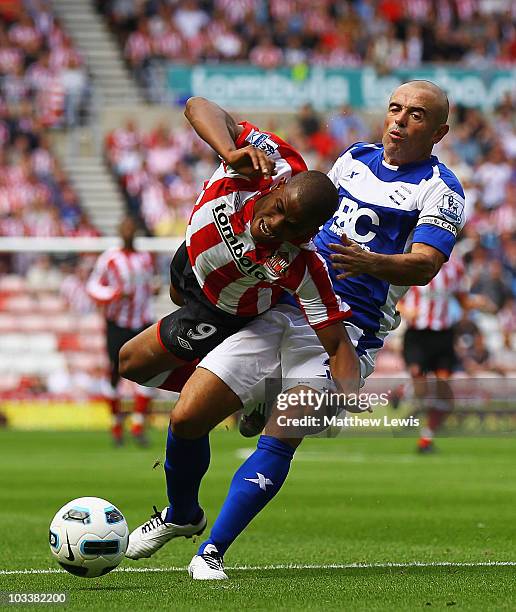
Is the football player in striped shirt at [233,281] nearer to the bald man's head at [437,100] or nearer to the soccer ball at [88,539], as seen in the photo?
the soccer ball at [88,539]

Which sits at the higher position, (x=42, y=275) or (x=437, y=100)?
(x=437, y=100)

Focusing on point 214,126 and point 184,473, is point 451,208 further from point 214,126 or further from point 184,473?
point 184,473

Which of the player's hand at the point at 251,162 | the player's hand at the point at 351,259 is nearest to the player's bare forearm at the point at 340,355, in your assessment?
the player's hand at the point at 351,259

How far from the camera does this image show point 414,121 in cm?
668

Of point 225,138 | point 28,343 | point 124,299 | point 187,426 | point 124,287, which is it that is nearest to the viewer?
point 225,138

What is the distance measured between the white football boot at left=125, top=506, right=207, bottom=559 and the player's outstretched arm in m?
1.90

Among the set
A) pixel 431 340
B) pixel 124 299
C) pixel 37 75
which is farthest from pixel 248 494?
pixel 37 75

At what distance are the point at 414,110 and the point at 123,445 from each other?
965cm

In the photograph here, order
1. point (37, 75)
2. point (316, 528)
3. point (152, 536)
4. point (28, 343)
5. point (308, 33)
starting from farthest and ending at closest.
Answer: point (308, 33)
point (37, 75)
point (28, 343)
point (316, 528)
point (152, 536)

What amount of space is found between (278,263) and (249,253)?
15cm

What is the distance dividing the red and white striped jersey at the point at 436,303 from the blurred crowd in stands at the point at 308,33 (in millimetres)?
10854

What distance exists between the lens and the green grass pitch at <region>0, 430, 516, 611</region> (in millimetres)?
5695

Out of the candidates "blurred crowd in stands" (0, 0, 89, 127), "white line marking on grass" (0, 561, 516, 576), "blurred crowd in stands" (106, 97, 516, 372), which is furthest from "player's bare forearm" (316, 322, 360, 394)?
"blurred crowd in stands" (0, 0, 89, 127)

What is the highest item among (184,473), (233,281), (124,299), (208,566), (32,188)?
(233,281)
